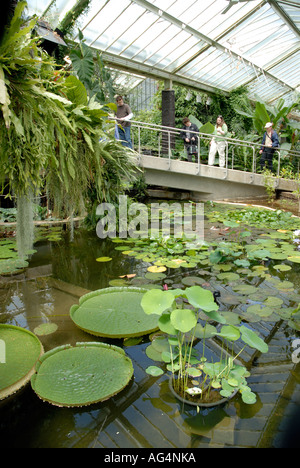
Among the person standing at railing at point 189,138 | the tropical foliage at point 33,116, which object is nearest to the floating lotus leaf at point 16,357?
the tropical foliage at point 33,116

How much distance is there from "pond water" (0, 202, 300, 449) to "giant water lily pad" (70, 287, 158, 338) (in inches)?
2.8

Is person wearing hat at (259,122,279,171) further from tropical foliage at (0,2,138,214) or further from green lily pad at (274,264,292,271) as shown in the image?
tropical foliage at (0,2,138,214)

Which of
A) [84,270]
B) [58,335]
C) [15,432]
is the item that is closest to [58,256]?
[84,270]

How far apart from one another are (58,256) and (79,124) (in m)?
1.50

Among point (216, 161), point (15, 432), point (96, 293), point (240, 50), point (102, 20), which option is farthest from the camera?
point (240, 50)

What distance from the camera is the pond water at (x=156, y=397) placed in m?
1.38

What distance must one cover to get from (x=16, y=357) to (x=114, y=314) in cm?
70

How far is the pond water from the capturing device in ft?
4.54

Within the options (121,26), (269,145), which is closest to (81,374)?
(269,145)

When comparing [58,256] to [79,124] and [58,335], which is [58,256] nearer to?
[79,124]

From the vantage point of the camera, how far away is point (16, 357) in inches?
74.1

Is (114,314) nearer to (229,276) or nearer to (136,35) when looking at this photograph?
(229,276)
